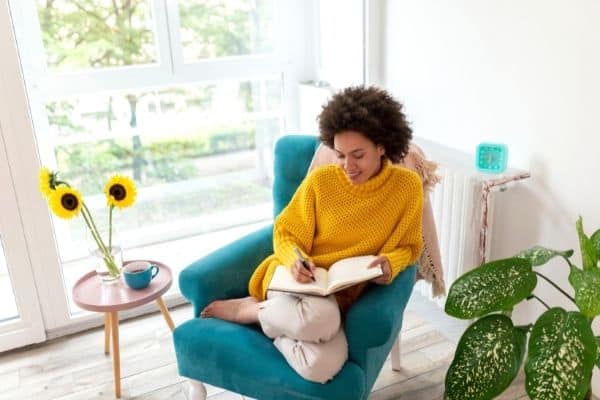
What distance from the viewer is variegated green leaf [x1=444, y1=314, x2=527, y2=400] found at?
1300 mm

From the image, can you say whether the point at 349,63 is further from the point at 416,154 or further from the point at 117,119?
the point at 117,119

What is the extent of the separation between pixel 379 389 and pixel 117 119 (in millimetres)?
1856

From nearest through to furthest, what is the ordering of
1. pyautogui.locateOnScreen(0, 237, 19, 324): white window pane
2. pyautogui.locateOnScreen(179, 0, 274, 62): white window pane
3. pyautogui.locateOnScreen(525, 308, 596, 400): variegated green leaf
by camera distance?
pyautogui.locateOnScreen(525, 308, 596, 400): variegated green leaf < pyautogui.locateOnScreen(0, 237, 19, 324): white window pane < pyautogui.locateOnScreen(179, 0, 274, 62): white window pane

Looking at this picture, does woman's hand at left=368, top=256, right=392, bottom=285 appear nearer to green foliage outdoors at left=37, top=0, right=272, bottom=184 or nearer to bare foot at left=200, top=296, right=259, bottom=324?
bare foot at left=200, top=296, right=259, bottom=324

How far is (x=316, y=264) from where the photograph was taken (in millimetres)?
1638

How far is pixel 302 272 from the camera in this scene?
4.98 ft

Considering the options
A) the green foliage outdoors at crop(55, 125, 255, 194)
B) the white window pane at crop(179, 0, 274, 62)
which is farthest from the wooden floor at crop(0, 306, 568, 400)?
the white window pane at crop(179, 0, 274, 62)

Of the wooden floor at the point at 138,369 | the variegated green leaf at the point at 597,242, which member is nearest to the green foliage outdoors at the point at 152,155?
the wooden floor at the point at 138,369

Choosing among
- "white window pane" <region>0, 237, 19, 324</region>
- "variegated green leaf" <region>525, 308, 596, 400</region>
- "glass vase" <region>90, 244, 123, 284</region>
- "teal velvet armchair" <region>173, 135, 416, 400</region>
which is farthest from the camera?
"white window pane" <region>0, 237, 19, 324</region>

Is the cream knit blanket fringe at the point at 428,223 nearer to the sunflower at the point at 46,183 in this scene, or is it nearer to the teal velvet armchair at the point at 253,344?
the teal velvet armchair at the point at 253,344

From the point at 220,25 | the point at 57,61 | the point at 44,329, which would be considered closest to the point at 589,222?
the point at 220,25

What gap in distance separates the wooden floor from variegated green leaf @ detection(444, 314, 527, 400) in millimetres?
606

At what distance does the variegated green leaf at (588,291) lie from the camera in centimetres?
119

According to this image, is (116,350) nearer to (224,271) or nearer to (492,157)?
(224,271)
